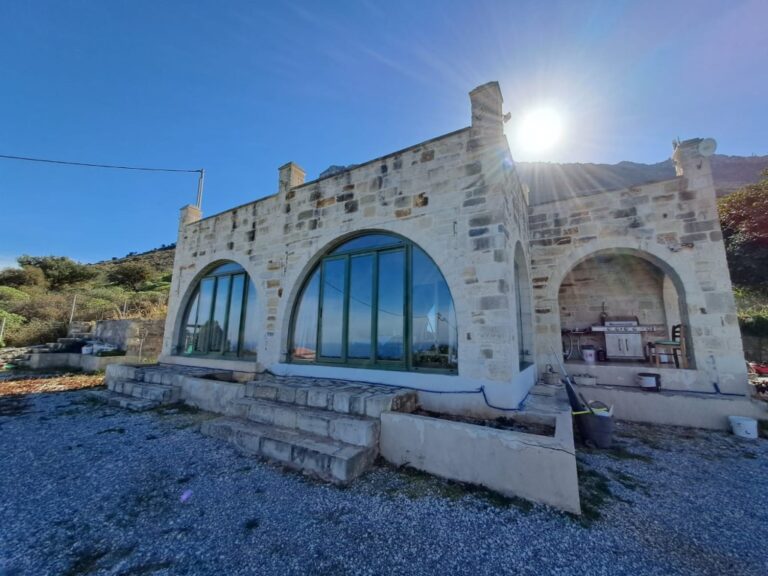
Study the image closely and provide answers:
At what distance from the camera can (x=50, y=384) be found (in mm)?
6832

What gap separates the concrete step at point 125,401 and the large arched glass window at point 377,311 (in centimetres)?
244

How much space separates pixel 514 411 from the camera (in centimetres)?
366

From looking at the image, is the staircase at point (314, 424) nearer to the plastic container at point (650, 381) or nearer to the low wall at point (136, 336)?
the plastic container at point (650, 381)

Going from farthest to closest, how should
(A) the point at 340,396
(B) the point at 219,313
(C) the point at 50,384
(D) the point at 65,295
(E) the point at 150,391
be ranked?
1. (D) the point at 65,295
2. (B) the point at 219,313
3. (C) the point at 50,384
4. (E) the point at 150,391
5. (A) the point at 340,396

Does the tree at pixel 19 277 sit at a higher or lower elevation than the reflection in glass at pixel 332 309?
higher

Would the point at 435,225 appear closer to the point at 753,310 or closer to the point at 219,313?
the point at 219,313

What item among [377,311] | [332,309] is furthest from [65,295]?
[377,311]

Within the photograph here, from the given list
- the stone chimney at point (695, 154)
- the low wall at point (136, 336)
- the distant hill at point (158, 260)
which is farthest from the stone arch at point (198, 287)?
the distant hill at point (158, 260)

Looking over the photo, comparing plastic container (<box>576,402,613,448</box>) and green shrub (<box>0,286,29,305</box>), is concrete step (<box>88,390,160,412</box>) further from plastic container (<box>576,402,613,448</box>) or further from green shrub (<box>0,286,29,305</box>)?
green shrub (<box>0,286,29,305</box>)

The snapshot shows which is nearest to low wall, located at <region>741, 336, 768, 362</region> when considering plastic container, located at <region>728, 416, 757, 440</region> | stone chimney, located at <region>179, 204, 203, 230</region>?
plastic container, located at <region>728, 416, 757, 440</region>

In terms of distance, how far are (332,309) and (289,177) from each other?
9.61ft

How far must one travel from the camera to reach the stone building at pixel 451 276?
4.12 m

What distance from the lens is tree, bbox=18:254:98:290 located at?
2114cm

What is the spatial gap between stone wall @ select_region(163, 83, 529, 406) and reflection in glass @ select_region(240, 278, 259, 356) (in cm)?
41
